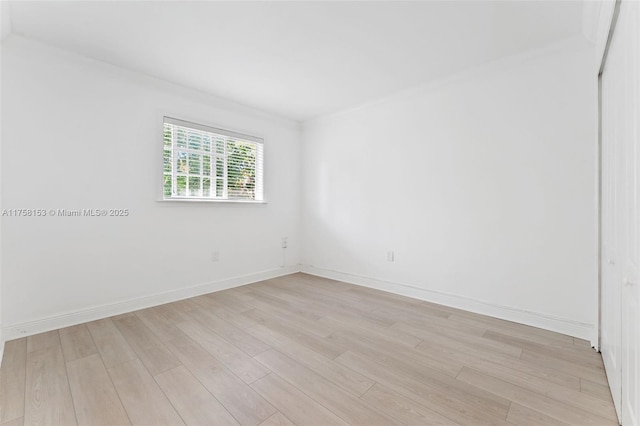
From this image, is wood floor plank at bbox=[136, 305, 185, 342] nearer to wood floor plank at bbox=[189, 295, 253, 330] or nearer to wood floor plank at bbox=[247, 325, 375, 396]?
wood floor plank at bbox=[189, 295, 253, 330]

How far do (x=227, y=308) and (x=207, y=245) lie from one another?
927 mm

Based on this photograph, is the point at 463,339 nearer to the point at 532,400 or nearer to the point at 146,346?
the point at 532,400

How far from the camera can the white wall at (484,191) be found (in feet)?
7.57

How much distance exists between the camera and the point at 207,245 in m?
3.47

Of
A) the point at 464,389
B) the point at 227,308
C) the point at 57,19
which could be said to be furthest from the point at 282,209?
the point at 464,389

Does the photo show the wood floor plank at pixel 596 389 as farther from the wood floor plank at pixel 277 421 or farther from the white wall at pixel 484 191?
the wood floor plank at pixel 277 421

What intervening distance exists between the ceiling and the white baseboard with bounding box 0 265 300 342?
234 cm

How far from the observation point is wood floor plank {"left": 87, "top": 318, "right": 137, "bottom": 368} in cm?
193

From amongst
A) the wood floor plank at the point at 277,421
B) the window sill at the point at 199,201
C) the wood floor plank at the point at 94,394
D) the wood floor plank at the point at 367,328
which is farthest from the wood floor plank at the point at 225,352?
the window sill at the point at 199,201

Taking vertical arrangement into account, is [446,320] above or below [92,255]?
below

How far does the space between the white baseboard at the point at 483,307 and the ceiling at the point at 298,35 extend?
92.4 inches

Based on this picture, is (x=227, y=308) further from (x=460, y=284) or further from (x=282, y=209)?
(x=460, y=284)

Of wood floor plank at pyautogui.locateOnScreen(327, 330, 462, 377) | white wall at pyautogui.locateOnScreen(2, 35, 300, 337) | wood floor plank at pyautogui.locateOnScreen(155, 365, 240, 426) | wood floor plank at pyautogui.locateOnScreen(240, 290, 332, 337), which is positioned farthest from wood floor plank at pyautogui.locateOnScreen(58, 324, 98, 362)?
wood floor plank at pyautogui.locateOnScreen(327, 330, 462, 377)

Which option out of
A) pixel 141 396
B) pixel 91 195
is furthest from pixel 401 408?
pixel 91 195
